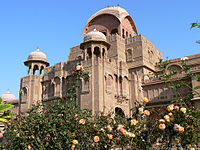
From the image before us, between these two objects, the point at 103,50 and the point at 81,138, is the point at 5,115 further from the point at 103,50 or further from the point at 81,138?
the point at 103,50

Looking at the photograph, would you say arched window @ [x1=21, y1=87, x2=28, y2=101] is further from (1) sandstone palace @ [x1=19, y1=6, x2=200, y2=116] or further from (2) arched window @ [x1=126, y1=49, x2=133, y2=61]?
(2) arched window @ [x1=126, y1=49, x2=133, y2=61]

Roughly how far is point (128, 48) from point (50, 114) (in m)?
20.1

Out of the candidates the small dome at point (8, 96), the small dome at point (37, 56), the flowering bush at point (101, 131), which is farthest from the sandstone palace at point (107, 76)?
the small dome at point (8, 96)

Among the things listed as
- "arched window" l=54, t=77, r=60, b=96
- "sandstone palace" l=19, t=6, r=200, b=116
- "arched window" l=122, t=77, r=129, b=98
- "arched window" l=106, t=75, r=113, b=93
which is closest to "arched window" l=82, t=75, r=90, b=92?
"sandstone palace" l=19, t=6, r=200, b=116

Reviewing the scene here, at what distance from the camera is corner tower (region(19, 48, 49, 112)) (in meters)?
25.8

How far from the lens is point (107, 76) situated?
21.4m

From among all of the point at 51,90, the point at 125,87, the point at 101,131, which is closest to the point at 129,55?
the point at 125,87

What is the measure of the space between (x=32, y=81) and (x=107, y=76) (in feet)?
31.3

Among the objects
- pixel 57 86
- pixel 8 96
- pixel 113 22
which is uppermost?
pixel 113 22

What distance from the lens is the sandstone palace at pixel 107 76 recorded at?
20.5 metres

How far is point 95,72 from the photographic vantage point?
67.5 ft

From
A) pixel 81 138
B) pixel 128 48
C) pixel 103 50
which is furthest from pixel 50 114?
pixel 128 48

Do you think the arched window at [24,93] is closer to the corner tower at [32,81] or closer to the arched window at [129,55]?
the corner tower at [32,81]

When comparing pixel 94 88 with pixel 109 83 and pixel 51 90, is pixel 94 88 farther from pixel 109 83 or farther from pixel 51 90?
pixel 51 90
